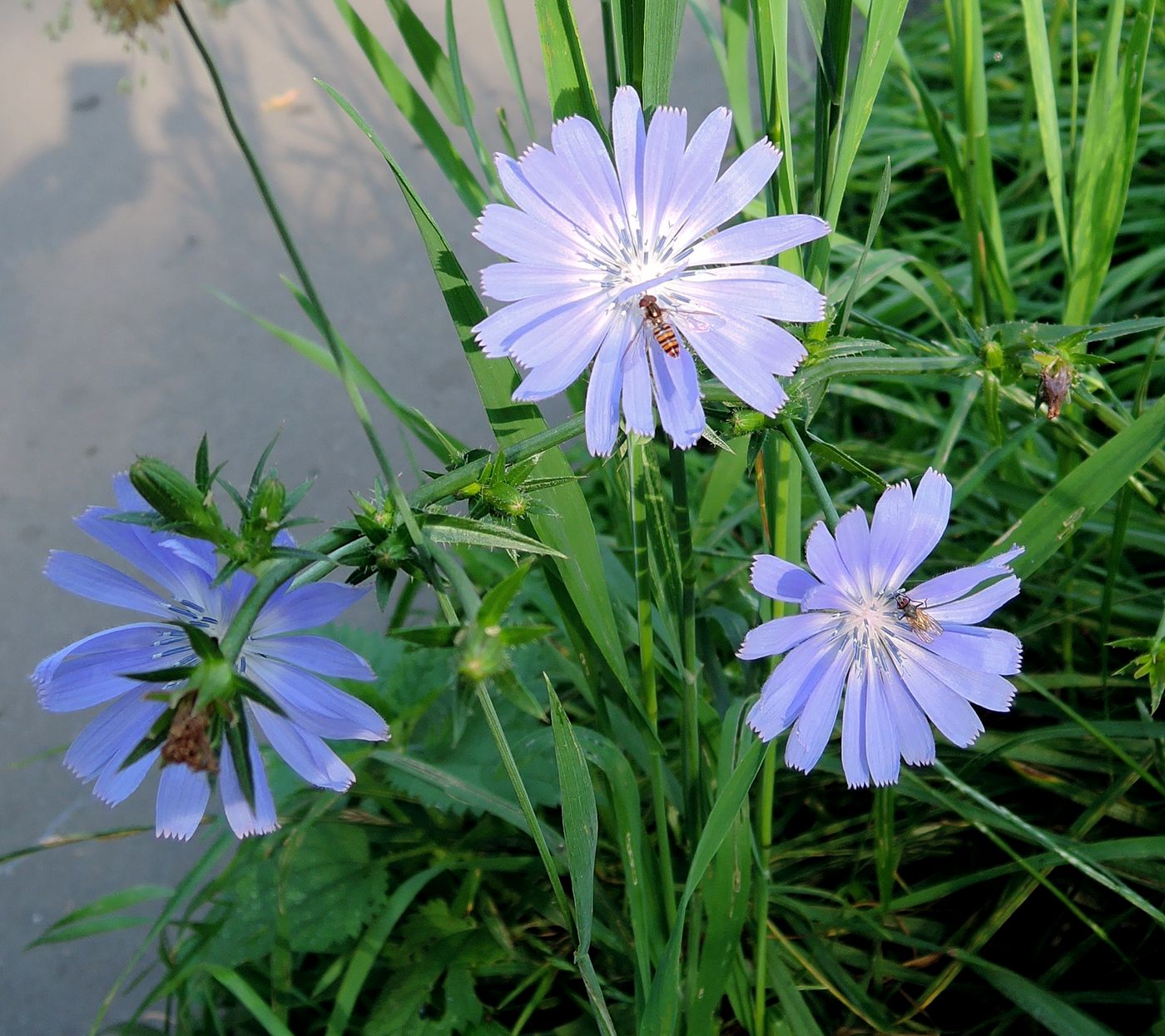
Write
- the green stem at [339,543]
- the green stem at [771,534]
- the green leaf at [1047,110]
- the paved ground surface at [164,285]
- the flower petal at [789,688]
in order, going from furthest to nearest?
the paved ground surface at [164,285]
the green leaf at [1047,110]
the green stem at [771,534]
the flower petal at [789,688]
the green stem at [339,543]

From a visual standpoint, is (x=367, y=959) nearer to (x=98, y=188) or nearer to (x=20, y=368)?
(x=20, y=368)

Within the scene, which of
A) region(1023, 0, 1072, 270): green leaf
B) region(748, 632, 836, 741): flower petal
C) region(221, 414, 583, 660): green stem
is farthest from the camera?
region(1023, 0, 1072, 270): green leaf

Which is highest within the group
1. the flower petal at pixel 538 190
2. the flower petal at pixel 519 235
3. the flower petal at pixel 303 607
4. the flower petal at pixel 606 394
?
the flower petal at pixel 538 190

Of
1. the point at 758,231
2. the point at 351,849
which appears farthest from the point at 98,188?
the point at 758,231

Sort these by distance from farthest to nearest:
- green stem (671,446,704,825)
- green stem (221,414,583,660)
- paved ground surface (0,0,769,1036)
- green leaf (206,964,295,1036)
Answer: paved ground surface (0,0,769,1036) → green leaf (206,964,295,1036) → green stem (671,446,704,825) → green stem (221,414,583,660)

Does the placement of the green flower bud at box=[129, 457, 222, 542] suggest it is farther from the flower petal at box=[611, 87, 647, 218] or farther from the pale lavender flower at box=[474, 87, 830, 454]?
the flower petal at box=[611, 87, 647, 218]

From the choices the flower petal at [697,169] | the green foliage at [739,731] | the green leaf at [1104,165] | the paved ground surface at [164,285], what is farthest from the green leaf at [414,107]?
the paved ground surface at [164,285]

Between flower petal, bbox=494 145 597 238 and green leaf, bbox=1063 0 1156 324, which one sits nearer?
flower petal, bbox=494 145 597 238

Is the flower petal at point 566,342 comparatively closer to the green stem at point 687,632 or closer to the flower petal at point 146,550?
the green stem at point 687,632

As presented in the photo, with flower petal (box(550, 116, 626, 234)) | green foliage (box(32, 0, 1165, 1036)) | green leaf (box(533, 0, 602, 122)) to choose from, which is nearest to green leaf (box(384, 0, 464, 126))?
green foliage (box(32, 0, 1165, 1036))
